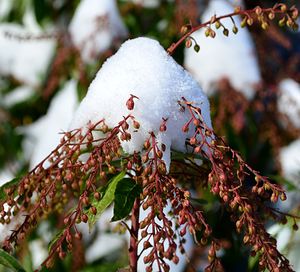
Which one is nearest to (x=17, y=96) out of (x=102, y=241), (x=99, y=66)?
(x=99, y=66)

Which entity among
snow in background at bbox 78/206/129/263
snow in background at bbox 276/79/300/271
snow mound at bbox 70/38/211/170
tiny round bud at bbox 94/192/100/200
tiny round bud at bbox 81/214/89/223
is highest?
snow mound at bbox 70/38/211/170

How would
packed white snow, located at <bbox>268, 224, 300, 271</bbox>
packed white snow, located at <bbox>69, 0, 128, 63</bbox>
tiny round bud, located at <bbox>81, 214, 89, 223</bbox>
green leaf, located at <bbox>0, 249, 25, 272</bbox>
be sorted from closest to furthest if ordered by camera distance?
1. tiny round bud, located at <bbox>81, 214, 89, 223</bbox>
2. green leaf, located at <bbox>0, 249, 25, 272</bbox>
3. packed white snow, located at <bbox>268, 224, 300, 271</bbox>
4. packed white snow, located at <bbox>69, 0, 128, 63</bbox>

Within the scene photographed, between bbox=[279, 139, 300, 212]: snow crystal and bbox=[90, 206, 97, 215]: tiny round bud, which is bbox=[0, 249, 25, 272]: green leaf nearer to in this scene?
bbox=[90, 206, 97, 215]: tiny round bud

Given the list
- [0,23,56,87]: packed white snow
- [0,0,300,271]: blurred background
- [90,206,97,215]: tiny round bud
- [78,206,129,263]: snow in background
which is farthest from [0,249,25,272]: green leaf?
[0,23,56,87]: packed white snow

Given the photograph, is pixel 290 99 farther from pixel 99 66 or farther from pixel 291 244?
pixel 291 244

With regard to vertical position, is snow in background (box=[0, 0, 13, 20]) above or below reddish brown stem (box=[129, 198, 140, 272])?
below

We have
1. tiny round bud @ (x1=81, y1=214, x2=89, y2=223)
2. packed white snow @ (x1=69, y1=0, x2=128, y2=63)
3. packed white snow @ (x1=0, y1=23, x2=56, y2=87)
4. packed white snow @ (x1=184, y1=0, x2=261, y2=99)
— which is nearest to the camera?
tiny round bud @ (x1=81, y1=214, x2=89, y2=223)
